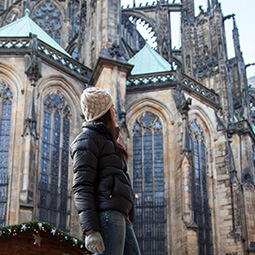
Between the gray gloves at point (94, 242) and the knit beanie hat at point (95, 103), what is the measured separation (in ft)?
3.09

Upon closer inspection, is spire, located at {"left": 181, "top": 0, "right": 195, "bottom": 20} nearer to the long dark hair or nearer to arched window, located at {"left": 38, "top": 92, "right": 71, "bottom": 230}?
arched window, located at {"left": 38, "top": 92, "right": 71, "bottom": 230}

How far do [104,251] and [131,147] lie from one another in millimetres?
16021

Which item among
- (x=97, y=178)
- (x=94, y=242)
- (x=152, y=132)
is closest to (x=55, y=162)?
(x=152, y=132)

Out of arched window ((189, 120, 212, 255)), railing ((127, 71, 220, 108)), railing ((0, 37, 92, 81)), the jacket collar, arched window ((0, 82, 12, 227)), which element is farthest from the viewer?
railing ((127, 71, 220, 108))

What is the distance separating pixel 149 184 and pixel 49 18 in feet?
45.9

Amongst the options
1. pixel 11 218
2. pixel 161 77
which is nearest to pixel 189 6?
pixel 161 77

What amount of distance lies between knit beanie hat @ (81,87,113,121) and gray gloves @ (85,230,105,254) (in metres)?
0.94

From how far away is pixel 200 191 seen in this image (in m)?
19.5

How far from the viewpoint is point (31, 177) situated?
594 inches

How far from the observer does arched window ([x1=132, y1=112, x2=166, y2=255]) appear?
17.8m

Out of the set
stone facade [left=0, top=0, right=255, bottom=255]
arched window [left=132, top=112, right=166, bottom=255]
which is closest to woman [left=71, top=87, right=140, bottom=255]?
stone facade [left=0, top=0, right=255, bottom=255]

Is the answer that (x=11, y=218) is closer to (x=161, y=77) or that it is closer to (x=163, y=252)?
(x=163, y=252)

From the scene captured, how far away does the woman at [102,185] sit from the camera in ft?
10.3

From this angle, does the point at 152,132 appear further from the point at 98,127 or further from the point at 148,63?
the point at 98,127
